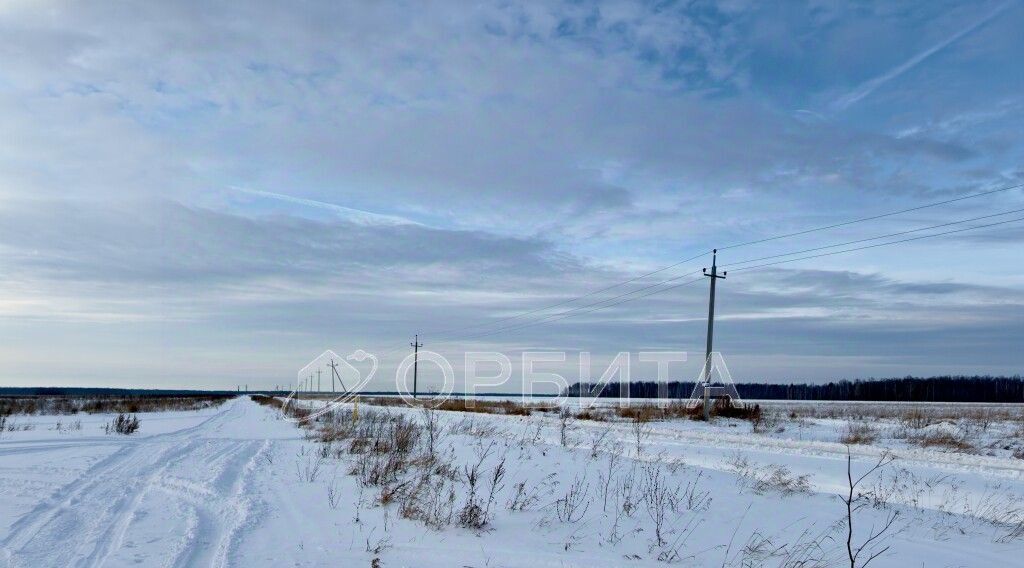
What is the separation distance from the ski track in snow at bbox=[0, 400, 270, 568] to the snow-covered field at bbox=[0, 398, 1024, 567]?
0.03m

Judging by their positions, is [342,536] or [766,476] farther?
[766,476]

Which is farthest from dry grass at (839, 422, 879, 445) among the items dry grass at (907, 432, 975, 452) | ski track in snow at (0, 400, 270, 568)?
ski track in snow at (0, 400, 270, 568)

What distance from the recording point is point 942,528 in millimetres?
8375

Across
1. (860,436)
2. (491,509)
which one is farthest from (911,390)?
(491,509)

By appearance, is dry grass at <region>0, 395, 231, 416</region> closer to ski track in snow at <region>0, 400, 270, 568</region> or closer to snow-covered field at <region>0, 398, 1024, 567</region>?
ski track in snow at <region>0, 400, 270, 568</region>

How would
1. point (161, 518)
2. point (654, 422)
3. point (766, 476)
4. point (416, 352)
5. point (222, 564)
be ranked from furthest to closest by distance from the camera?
point (416, 352), point (654, 422), point (766, 476), point (161, 518), point (222, 564)

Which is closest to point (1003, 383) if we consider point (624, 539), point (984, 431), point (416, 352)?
point (416, 352)

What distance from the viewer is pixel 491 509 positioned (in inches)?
330

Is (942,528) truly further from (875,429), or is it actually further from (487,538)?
(875,429)

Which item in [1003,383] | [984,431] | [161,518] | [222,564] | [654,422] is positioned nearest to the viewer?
[222,564]

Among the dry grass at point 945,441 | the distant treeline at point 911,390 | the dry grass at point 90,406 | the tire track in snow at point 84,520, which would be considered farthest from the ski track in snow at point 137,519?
the distant treeline at point 911,390

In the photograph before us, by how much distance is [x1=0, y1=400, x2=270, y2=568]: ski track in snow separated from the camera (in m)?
6.00

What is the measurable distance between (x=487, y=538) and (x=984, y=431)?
24688 millimetres

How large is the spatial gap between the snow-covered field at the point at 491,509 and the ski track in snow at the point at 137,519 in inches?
1.3
